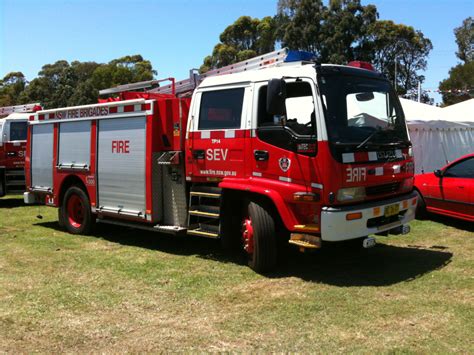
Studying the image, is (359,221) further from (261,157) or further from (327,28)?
(327,28)

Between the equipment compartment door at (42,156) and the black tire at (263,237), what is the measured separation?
5.33 m

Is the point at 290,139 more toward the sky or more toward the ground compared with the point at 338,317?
more toward the sky

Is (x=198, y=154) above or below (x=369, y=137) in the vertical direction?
below

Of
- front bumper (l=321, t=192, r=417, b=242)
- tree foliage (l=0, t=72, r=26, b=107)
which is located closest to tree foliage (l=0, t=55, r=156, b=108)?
tree foliage (l=0, t=72, r=26, b=107)

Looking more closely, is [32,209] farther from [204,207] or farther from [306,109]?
[306,109]

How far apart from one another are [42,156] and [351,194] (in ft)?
22.4

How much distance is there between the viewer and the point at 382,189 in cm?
598

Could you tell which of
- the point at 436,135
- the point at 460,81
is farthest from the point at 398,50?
the point at 436,135

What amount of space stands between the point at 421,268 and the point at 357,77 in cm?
263

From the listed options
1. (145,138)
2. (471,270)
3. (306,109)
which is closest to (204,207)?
(145,138)

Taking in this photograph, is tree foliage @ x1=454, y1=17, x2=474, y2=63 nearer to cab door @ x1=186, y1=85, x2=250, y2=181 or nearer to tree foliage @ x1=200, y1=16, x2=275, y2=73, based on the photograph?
tree foliage @ x1=200, y1=16, x2=275, y2=73

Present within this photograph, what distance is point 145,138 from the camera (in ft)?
→ 24.4

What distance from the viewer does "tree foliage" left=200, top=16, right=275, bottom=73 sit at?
159ft

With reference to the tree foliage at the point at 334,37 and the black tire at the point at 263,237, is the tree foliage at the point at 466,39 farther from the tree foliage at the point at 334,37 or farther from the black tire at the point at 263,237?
the black tire at the point at 263,237
